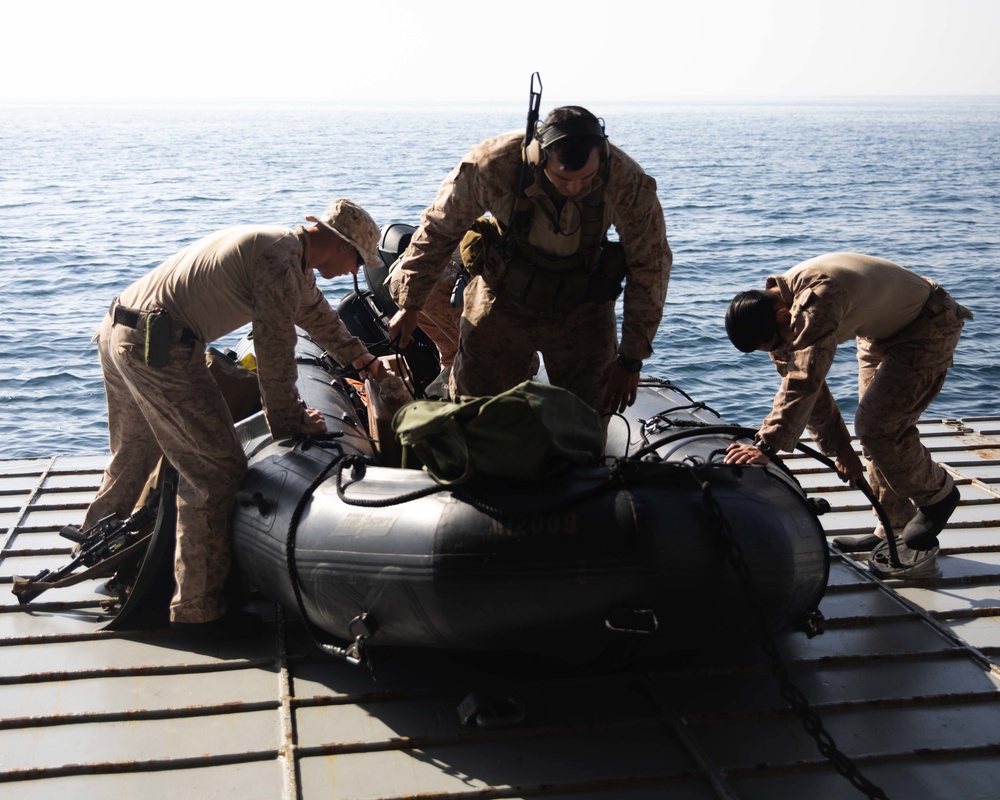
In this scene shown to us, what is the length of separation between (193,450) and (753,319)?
2.21 m

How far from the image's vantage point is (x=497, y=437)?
3.44m

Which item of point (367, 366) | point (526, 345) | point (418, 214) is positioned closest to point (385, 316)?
point (367, 366)

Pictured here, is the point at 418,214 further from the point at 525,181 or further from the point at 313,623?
the point at 313,623

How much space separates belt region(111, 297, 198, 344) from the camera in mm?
4016

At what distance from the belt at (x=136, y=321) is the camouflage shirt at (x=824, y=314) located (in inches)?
86.1

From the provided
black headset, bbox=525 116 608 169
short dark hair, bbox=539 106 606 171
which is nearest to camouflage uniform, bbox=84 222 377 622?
black headset, bbox=525 116 608 169

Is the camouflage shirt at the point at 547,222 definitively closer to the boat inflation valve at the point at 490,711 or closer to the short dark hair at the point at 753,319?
the short dark hair at the point at 753,319

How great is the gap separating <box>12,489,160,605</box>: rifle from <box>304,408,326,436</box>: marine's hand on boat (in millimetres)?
703

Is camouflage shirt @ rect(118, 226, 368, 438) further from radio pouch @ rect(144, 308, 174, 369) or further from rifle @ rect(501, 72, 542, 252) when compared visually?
rifle @ rect(501, 72, 542, 252)

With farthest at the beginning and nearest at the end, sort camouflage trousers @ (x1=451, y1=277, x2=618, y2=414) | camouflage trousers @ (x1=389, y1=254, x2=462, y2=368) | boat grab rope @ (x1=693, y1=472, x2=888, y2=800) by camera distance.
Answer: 1. camouflage trousers @ (x1=389, y1=254, x2=462, y2=368)
2. camouflage trousers @ (x1=451, y1=277, x2=618, y2=414)
3. boat grab rope @ (x1=693, y1=472, x2=888, y2=800)

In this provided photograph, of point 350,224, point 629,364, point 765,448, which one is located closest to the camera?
point 765,448

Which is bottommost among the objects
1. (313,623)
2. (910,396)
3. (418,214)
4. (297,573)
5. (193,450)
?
(418,214)

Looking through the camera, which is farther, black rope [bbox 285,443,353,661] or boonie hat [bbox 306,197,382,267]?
boonie hat [bbox 306,197,382,267]

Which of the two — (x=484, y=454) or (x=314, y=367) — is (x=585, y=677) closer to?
(x=484, y=454)
